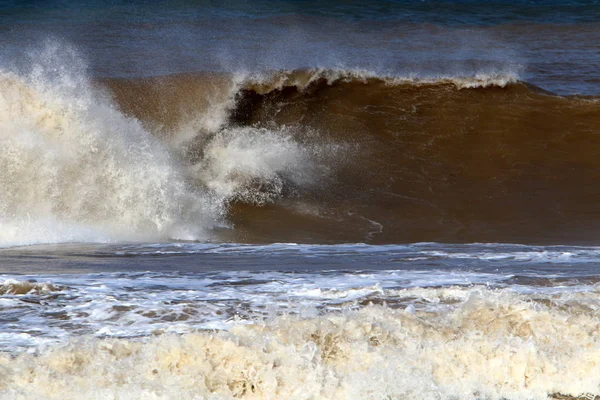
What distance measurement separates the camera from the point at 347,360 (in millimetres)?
4336

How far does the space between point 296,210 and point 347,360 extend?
17.5 ft

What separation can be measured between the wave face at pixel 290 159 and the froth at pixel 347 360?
153 inches

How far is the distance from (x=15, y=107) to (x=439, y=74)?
705 centimetres

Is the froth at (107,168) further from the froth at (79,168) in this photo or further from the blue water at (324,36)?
the blue water at (324,36)

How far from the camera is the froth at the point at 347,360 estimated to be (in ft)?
13.1

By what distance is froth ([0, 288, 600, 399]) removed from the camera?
4.01 meters

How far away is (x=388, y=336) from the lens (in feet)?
15.0

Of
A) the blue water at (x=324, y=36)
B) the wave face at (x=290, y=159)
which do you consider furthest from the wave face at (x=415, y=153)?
the blue water at (x=324, y=36)

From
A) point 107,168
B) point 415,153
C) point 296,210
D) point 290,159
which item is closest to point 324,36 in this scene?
point 415,153

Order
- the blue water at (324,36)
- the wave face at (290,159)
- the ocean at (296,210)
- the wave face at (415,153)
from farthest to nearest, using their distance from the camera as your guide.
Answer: the blue water at (324,36) → the wave face at (415,153) → the wave face at (290,159) → the ocean at (296,210)

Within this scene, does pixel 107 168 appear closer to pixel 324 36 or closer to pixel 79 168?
pixel 79 168

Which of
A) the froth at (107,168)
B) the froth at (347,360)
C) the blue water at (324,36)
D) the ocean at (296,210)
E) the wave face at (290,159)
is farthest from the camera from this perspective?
the blue water at (324,36)

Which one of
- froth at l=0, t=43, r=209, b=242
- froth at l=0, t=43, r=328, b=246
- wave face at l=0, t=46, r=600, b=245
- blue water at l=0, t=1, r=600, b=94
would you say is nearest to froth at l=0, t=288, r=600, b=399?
wave face at l=0, t=46, r=600, b=245

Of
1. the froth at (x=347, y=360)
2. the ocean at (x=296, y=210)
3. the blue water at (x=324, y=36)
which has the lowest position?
the froth at (x=347, y=360)
